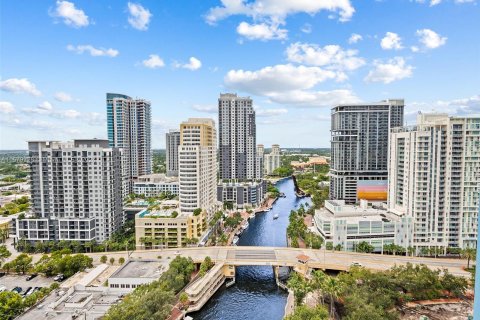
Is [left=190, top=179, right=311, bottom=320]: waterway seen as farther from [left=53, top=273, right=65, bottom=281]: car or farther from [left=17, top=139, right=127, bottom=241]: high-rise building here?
[left=17, top=139, right=127, bottom=241]: high-rise building

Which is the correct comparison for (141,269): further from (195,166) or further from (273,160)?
(273,160)

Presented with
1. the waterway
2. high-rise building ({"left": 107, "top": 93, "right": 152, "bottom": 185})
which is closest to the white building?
high-rise building ({"left": 107, "top": 93, "right": 152, "bottom": 185})

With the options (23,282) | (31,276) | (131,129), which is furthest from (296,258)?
(131,129)

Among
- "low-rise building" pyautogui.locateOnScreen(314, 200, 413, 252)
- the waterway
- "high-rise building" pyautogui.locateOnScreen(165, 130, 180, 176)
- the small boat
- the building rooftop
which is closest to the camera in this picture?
the waterway

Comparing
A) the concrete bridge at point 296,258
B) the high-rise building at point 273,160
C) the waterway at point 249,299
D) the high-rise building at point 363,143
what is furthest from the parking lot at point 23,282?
the high-rise building at point 273,160

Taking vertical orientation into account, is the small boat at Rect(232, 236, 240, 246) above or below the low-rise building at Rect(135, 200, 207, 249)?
below

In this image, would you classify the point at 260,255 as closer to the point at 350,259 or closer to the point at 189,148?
the point at 350,259

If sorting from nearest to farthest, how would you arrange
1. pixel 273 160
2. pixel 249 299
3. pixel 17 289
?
pixel 17 289 → pixel 249 299 → pixel 273 160
